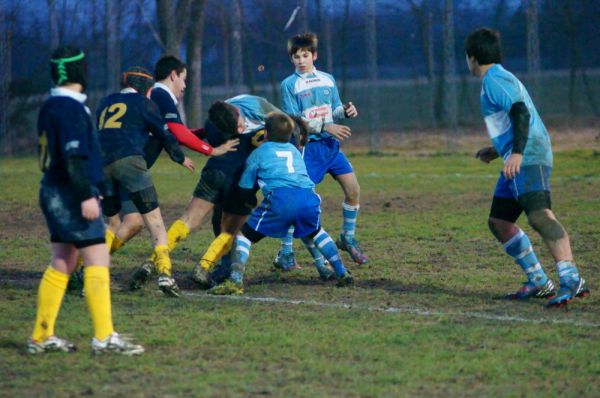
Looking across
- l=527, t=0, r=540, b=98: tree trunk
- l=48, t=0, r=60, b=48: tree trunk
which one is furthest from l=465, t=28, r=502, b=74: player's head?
l=48, t=0, r=60, b=48: tree trunk

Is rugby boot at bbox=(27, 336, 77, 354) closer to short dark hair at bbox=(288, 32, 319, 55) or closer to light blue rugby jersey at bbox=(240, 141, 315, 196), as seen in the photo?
light blue rugby jersey at bbox=(240, 141, 315, 196)

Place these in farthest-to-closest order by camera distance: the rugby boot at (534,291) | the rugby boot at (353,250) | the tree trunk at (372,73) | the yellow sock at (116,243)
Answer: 1. the tree trunk at (372,73)
2. the rugby boot at (353,250)
3. the yellow sock at (116,243)
4. the rugby boot at (534,291)

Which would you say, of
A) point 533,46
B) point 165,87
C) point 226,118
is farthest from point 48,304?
point 533,46

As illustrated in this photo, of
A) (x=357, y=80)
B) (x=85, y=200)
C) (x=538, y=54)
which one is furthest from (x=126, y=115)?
(x=357, y=80)

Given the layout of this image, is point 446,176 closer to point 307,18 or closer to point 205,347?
point 307,18

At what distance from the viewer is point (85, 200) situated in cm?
603

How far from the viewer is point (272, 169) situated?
828 cm

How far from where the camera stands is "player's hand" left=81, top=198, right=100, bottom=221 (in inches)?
237

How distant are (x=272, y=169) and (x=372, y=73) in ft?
49.7

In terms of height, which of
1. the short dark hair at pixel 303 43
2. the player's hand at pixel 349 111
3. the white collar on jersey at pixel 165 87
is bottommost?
the player's hand at pixel 349 111

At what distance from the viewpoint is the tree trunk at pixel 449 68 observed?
22094 mm

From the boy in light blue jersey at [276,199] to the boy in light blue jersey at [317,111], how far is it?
1375mm

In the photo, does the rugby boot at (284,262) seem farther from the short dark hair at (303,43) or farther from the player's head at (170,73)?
the short dark hair at (303,43)

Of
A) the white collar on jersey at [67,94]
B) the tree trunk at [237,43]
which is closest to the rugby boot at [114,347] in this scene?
the white collar on jersey at [67,94]
